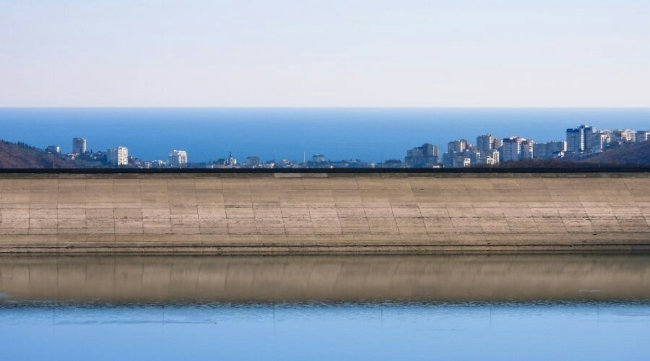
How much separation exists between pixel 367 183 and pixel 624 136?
90.2 m

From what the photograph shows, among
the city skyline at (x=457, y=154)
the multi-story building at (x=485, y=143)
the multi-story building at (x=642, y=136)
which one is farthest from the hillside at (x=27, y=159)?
the multi-story building at (x=642, y=136)

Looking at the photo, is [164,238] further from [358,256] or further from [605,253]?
[605,253]

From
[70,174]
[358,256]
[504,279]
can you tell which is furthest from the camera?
[70,174]

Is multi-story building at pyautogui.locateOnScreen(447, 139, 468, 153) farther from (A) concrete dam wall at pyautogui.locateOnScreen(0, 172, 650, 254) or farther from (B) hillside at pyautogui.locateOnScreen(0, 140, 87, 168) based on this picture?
(A) concrete dam wall at pyautogui.locateOnScreen(0, 172, 650, 254)

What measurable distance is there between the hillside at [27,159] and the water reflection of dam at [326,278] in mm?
63679

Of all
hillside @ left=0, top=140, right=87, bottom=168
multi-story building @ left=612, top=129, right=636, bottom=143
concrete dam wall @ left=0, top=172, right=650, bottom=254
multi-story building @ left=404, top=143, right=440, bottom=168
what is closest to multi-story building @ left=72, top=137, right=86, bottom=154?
hillside @ left=0, top=140, right=87, bottom=168

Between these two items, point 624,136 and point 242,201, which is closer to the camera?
point 242,201

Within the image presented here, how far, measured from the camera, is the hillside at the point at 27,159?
120m

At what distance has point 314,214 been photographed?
61562 mm

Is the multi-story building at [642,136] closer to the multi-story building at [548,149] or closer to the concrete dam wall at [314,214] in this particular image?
the multi-story building at [548,149]

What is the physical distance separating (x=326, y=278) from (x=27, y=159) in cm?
7268

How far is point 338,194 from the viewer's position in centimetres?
6328

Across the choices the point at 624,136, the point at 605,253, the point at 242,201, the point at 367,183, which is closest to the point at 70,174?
the point at 242,201

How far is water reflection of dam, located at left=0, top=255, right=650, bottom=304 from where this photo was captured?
49.7m
